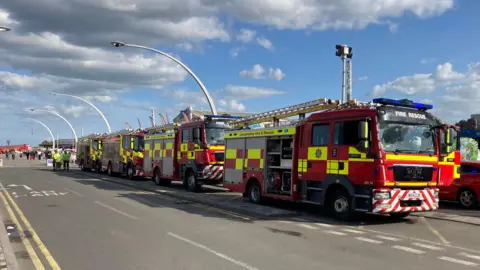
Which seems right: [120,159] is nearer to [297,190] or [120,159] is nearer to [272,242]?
[297,190]

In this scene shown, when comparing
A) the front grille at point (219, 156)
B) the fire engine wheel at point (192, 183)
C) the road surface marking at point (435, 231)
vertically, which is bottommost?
the road surface marking at point (435, 231)

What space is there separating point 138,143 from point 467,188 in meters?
17.7

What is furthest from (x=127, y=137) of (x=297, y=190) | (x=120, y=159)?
(x=297, y=190)

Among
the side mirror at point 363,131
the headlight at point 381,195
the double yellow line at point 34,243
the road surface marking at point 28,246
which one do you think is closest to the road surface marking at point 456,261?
the headlight at point 381,195

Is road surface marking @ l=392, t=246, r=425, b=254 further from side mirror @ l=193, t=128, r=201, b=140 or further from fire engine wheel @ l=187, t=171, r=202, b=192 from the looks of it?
fire engine wheel @ l=187, t=171, r=202, b=192

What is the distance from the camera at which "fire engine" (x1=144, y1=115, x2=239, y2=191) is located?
17.6 metres

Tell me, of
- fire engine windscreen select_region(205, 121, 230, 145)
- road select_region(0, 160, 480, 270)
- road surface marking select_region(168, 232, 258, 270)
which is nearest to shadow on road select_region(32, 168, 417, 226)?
road select_region(0, 160, 480, 270)

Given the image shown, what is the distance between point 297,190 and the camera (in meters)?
12.2

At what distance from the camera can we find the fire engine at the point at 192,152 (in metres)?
17.6

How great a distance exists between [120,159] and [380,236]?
2166 cm

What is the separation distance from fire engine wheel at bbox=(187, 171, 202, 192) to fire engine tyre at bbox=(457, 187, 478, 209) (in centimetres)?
964

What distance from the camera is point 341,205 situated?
35.6 feet

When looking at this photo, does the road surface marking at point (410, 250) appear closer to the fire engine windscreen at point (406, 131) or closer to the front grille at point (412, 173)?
the front grille at point (412, 173)

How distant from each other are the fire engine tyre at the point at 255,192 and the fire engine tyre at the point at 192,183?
4211 millimetres
